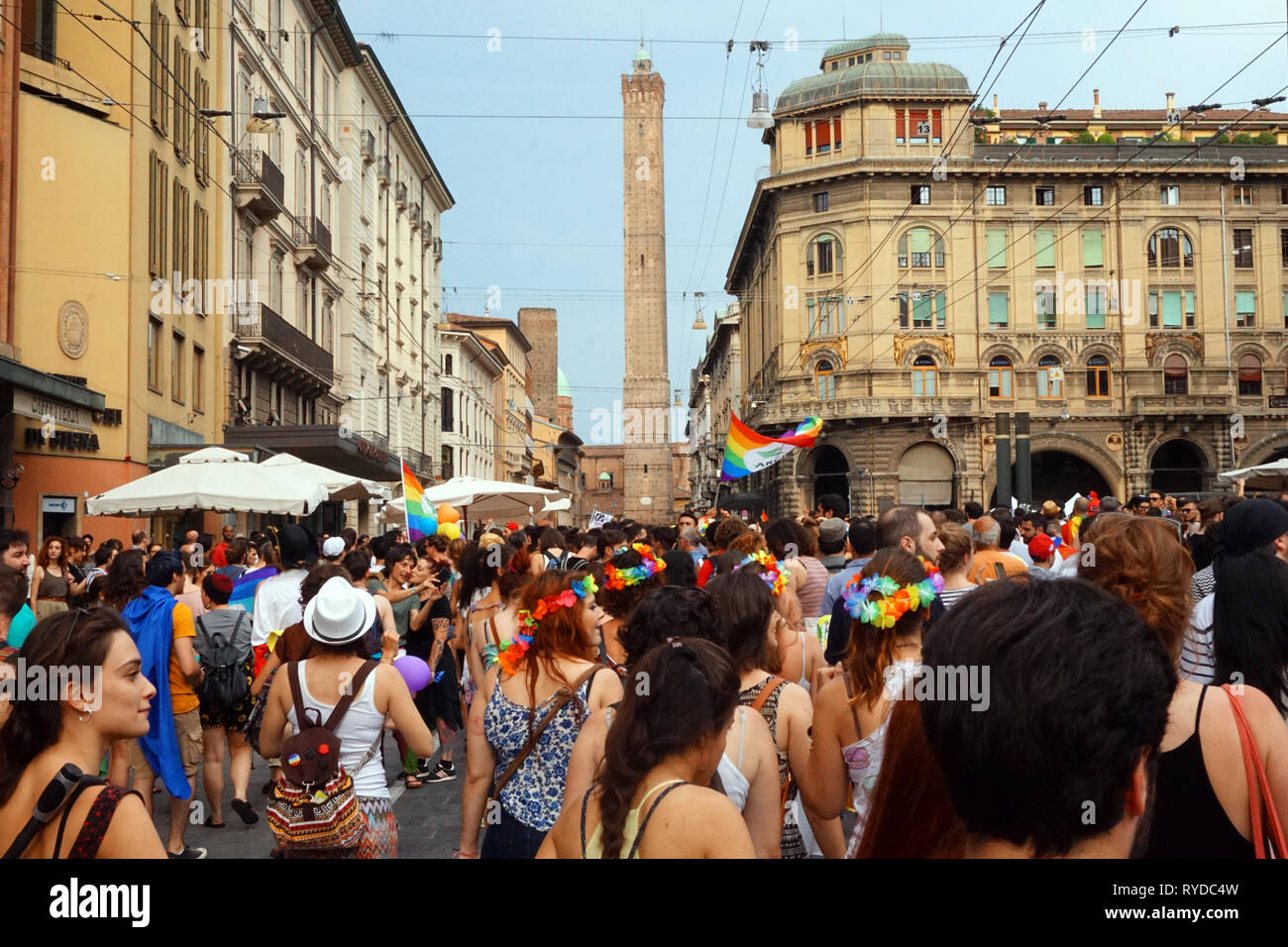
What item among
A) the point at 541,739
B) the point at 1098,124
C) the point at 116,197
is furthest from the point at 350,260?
the point at 541,739

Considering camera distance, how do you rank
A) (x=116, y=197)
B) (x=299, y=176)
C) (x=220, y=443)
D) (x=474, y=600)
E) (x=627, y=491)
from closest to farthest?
1. (x=474, y=600)
2. (x=116, y=197)
3. (x=220, y=443)
4. (x=299, y=176)
5. (x=627, y=491)

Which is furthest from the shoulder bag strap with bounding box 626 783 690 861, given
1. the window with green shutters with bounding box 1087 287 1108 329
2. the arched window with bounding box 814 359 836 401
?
the window with green shutters with bounding box 1087 287 1108 329

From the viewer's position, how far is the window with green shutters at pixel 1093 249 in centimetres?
5578

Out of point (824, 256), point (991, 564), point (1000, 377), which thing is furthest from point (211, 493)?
point (1000, 377)

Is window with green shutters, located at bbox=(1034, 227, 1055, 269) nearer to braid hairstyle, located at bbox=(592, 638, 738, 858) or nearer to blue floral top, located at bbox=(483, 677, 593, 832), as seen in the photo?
blue floral top, located at bbox=(483, 677, 593, 832)

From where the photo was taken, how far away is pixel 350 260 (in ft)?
149

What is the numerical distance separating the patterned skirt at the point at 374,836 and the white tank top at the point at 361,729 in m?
0.04

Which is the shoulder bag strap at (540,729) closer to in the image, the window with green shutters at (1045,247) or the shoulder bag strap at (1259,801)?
the shoulder bag strap at (1259,801)

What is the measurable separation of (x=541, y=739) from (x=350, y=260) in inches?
1676

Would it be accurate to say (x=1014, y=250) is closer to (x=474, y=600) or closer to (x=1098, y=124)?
(x=1098, y=124)

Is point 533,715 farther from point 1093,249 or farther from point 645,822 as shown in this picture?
point 1093,249

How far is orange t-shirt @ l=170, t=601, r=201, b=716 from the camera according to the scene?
8.03 metres

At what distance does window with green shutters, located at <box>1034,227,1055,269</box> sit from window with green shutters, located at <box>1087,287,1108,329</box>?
83.4 inches

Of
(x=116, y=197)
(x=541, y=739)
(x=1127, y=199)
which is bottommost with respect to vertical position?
(x=541, y=739)
